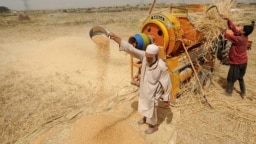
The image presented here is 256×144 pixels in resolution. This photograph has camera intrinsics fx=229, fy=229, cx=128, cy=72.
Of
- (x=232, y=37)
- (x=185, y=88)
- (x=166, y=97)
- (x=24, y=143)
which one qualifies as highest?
(x=232, y=37)

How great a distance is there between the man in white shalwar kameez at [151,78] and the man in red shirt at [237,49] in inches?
79.9

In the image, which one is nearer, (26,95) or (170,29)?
(170,29)

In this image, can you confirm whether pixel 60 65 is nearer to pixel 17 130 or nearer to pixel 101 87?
pixel 101 87

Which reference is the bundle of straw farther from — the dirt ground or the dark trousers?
the dirt ground

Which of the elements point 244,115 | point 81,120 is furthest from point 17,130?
point 244,115

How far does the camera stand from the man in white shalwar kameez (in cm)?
322

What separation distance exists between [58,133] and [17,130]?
2.48 feet

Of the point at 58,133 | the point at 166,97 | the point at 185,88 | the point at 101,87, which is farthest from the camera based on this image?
the point at 101,87

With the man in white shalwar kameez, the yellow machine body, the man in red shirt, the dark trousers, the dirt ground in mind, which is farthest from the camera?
the dark trousers

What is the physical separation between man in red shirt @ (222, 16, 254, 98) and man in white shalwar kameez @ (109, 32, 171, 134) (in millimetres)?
2030

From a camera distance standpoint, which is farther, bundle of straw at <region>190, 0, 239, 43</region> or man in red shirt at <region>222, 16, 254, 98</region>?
bundle of straw at <region>190, 0, 239, 43</region>

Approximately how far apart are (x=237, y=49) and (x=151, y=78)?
2.38m

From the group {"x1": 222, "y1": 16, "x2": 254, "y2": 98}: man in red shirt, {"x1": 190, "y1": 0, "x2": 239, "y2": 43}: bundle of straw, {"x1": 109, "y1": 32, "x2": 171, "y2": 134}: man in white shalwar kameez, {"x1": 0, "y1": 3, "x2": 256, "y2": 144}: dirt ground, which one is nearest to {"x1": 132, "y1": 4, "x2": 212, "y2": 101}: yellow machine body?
{"x1": 190, "y1": 0, "x2": 239, "y2": 43}: bundle of straw

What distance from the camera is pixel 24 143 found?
363cm
